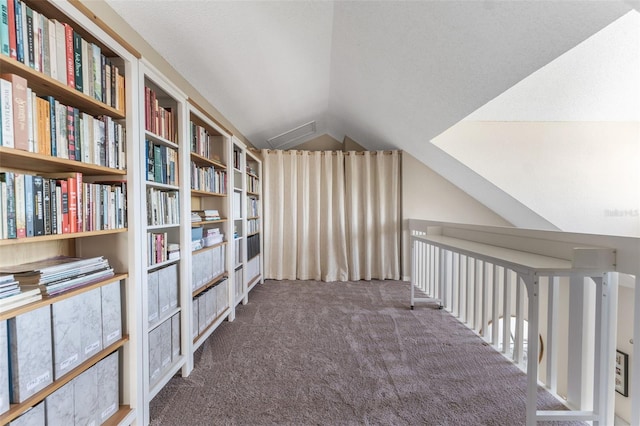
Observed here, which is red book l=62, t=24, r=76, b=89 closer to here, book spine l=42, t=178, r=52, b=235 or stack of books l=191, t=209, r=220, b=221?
book spine l=42, t=178, r=52, b=235

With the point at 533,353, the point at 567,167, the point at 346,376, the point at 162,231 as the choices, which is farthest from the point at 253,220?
the point at 567,167

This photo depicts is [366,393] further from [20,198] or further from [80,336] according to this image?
[20,198]

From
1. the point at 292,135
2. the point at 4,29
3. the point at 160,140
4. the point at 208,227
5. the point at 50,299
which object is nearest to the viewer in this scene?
the point at 4,29

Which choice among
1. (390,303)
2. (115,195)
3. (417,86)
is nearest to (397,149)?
(417,86)

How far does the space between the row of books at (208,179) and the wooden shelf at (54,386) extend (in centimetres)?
104

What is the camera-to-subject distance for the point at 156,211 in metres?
1.39

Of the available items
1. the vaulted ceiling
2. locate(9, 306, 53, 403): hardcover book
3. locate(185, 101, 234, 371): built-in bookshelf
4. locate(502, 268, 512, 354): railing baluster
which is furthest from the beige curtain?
locate(9, 306, 53, 403): hardcover book

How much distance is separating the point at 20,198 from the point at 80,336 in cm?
51

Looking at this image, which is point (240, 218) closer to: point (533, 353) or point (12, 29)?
point (12, 29)

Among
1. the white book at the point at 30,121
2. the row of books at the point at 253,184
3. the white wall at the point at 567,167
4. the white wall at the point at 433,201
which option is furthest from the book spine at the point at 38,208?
the white wall at the point at 433,201

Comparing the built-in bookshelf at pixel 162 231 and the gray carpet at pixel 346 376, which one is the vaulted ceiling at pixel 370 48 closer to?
the built-in bookshelf at pixel 162 231

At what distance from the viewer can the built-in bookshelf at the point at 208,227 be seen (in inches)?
69.6

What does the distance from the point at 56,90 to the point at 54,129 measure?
14 centimetres

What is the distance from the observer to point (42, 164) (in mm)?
938
